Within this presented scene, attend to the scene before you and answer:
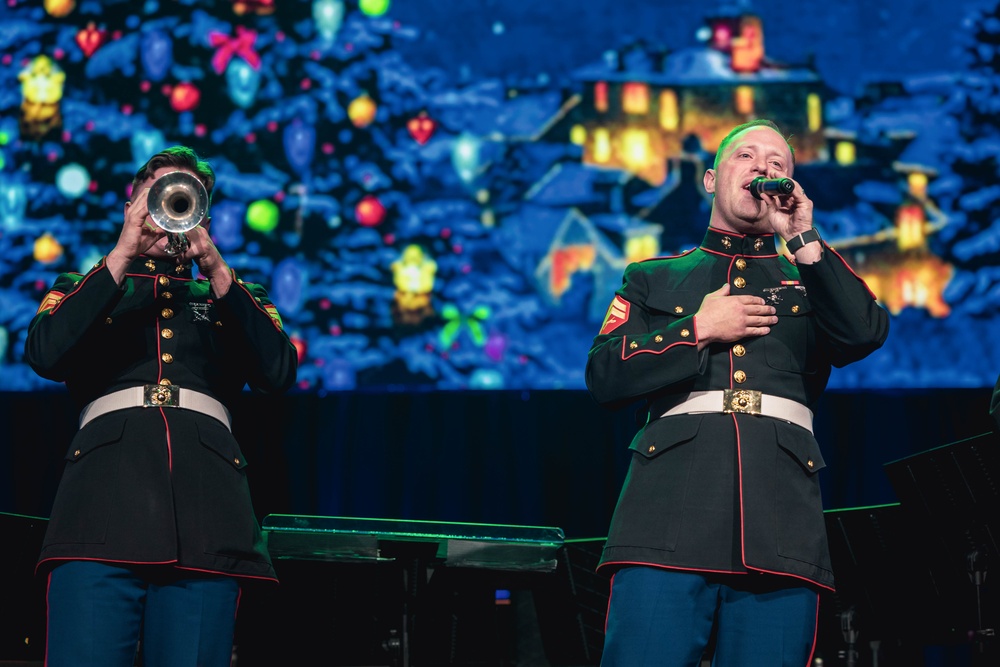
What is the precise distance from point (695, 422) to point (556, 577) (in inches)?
65.0

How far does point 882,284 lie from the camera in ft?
15.7

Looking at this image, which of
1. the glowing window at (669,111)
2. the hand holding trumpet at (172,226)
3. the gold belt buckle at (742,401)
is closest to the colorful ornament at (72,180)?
the glowing window at (669,111)

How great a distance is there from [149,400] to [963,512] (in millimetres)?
2145

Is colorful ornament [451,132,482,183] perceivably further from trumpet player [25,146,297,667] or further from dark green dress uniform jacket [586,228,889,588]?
dark green dress uniform jacket [586,228,889,588]

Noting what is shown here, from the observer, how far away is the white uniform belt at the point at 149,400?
2.30 metres

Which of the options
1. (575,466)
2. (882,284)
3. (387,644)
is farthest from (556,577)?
(882,284)

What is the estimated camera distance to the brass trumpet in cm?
230

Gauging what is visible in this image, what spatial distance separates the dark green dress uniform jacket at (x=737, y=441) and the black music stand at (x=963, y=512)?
1.14 m

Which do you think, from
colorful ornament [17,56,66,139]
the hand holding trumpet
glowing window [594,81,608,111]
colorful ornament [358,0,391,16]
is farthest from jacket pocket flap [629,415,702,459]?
colorful ornament [17,56,66,139]

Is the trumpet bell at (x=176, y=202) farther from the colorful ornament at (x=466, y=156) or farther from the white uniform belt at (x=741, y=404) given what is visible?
the colorful ornament at (x=466, y=156)

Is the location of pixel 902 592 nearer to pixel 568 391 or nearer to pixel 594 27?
pixel 568 391

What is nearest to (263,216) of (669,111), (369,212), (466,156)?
(369,212)

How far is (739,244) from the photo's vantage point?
2305mm

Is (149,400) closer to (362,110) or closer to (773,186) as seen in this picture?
(773,186)
